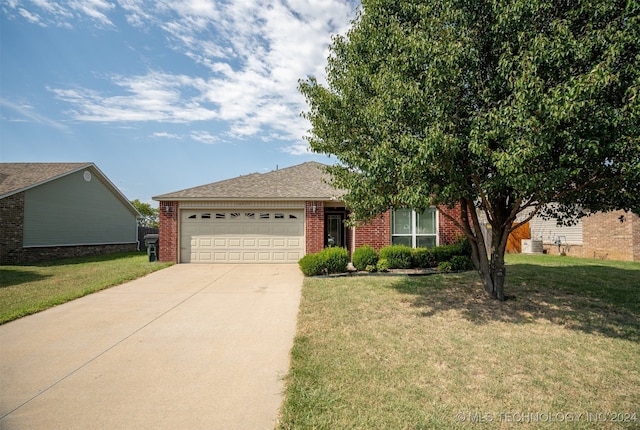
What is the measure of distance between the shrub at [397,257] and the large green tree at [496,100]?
4411mm

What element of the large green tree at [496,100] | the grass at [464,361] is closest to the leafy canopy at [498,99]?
the large green tree at [496,100]

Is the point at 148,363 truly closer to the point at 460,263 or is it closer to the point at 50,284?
the point at 50,284

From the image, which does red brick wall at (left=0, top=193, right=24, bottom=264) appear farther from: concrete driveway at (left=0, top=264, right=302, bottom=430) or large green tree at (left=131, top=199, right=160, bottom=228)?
large green tree at (left=131, top=199, right=160, bottom=228)

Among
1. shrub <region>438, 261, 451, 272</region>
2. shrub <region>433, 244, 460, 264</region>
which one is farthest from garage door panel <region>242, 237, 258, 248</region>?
shrub <region>438, 261, 451, 272</region>

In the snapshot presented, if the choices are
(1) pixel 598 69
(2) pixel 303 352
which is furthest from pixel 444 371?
(1) pixel 598 69

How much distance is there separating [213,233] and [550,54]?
39.4ft

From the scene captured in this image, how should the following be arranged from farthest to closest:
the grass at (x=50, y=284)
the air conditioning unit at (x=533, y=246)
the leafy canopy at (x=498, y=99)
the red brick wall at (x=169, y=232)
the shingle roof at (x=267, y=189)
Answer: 1. the air conditioning unit at (x=533, y=246)
2. the red brick wall at (x=169, y=232)
3. the shingle roof at (x=267, y=189)
4. the grass at (x=50, y=284)
5. the leafy canopy at (x=498, y=99)

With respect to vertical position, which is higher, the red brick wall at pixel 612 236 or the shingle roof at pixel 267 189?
the shingle roof at pixel 267 189

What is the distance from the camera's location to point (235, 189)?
44.0ft

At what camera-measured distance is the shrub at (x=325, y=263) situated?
31.9 ft

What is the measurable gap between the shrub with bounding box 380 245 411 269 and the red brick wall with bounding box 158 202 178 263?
8536 millimetres

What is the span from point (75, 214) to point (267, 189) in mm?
11696

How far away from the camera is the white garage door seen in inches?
502

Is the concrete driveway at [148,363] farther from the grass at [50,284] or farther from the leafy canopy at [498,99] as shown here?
the leafy canopy at [498,99]
